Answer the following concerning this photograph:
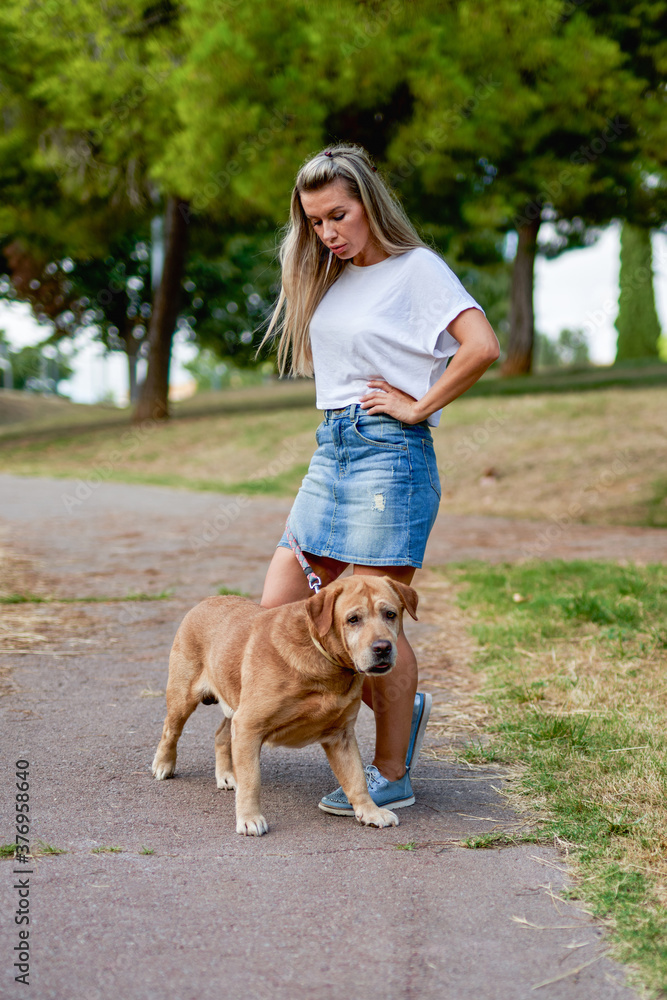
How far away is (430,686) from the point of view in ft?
15.9

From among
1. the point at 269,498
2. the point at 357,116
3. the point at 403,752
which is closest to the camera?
the point at 403,752

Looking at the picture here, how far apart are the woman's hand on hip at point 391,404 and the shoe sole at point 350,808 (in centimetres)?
136

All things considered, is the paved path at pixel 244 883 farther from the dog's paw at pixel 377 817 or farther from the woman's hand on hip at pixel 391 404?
the woman's hand on hip at pixel 391 404

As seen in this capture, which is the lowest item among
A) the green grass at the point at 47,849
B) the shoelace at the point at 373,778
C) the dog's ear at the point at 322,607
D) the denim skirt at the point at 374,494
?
the green grass at the point at 47,849

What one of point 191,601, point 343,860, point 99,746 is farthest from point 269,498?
point 343,860

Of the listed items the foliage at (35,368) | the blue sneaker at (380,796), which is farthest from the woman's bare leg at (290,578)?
the foliage at (35,368)

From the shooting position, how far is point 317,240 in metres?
3.46

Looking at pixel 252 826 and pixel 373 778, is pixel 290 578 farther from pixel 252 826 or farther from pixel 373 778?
pixel 252 826

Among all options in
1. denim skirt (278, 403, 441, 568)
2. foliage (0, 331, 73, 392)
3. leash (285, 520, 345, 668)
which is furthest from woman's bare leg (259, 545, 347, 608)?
foliage (0, 331, 73, 392)

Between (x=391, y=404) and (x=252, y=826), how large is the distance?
1.49 m

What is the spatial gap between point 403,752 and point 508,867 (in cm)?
66

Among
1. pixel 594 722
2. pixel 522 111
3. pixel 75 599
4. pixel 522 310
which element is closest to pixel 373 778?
pixel 594 722

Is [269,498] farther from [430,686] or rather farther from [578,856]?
[578,856]

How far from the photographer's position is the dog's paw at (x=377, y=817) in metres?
3.16
